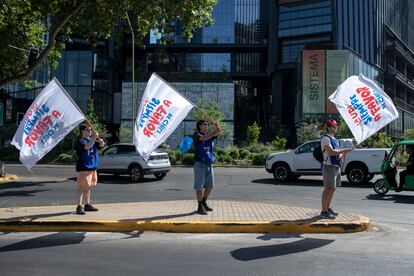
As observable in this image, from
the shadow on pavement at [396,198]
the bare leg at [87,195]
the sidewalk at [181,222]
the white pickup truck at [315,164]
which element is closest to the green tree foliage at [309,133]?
the white pickup truck at [315,164]

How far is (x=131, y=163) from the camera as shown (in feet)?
68.9

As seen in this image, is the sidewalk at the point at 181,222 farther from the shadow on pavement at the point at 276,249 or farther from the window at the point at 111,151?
the window at the point at 111,151

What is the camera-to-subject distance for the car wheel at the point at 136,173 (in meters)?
20.8

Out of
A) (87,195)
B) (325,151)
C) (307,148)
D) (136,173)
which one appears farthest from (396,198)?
(136,173)

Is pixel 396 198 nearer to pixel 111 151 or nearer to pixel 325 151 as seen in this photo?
pixel 325 151

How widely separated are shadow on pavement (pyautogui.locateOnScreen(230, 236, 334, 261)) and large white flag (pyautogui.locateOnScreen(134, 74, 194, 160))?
10.6 feet

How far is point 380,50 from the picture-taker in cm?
6588

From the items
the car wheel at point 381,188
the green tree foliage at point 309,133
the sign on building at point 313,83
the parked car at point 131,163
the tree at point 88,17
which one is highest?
the sign on building at point 313,83

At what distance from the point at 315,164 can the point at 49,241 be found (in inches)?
552

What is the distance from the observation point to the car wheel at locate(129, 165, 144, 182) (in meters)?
20.8

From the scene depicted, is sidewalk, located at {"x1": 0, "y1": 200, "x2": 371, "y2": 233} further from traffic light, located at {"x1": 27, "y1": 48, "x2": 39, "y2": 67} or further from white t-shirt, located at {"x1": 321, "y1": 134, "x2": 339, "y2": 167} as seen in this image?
traffic light, located at {"x1": 27, "y1": 48, "x2": 39, "y2": 67}

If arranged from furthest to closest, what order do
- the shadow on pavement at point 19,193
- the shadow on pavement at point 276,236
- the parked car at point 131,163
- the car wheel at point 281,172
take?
the parked car at point 131,163 < the car wheel at point 281,172 < the shadow on pavement at point 19,193 < the shadow on pavement at point 276,236

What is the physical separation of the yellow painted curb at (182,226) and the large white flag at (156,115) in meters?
1.53

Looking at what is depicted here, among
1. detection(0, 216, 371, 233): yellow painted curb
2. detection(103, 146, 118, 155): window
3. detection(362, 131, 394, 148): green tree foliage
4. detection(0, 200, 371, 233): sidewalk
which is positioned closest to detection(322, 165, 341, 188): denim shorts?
detection(0, 200, 371, 233): sidewalk
